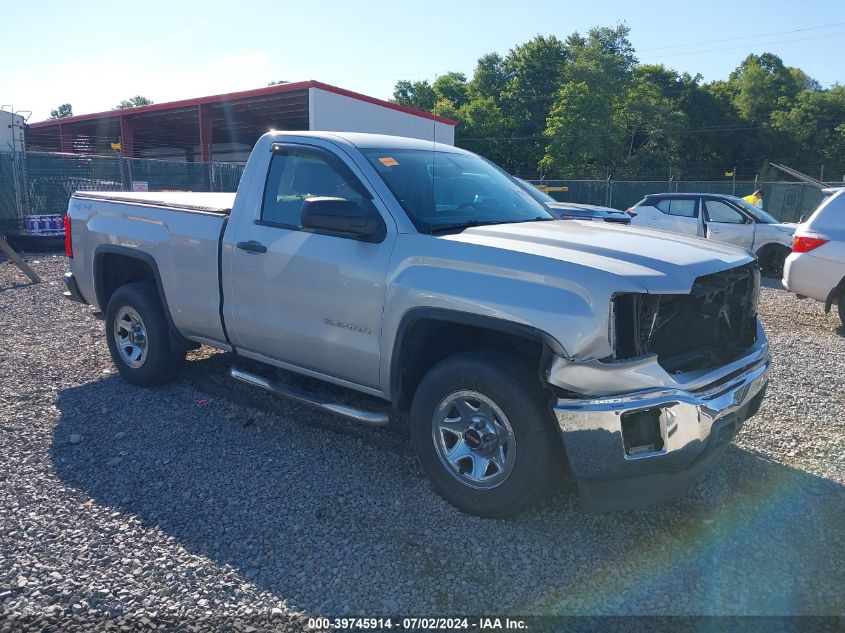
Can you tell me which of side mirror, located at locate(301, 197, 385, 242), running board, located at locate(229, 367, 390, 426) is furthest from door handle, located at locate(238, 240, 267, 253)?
running board, located at locate(229, 367, 390, 426)

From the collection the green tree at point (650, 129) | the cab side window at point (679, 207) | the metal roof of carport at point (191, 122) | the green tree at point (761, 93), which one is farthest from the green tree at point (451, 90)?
the cab side window at point (679, 207)

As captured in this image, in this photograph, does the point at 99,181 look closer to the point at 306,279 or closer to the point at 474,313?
the point at 306,279

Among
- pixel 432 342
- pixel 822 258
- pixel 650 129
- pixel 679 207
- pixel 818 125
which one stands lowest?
pixel 432 342

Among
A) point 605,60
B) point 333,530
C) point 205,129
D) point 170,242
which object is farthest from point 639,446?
point 605,60

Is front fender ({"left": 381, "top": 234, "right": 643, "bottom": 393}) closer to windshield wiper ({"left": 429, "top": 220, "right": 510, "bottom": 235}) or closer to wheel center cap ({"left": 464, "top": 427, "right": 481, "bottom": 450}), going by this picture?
windshield wiper ({"left": 429, "top": 220, "right": 510, "bottom": 235})

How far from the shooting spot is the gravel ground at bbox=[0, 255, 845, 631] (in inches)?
116

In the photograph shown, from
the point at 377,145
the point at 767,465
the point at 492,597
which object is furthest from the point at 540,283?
the point at 767,465

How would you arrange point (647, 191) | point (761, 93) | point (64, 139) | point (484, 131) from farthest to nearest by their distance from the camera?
point (761, 93), point (484, 131), point (64, 139), point (647, 191)

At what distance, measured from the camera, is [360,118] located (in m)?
24.7

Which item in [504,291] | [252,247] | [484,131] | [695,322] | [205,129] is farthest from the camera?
[484,131]

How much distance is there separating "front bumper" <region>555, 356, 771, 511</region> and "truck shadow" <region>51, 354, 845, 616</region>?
1.29ft

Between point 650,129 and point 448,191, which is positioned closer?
point 448,191

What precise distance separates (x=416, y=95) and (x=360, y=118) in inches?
1787

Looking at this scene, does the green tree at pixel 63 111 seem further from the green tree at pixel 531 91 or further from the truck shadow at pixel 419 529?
the truck shadow at pixel 419 529
